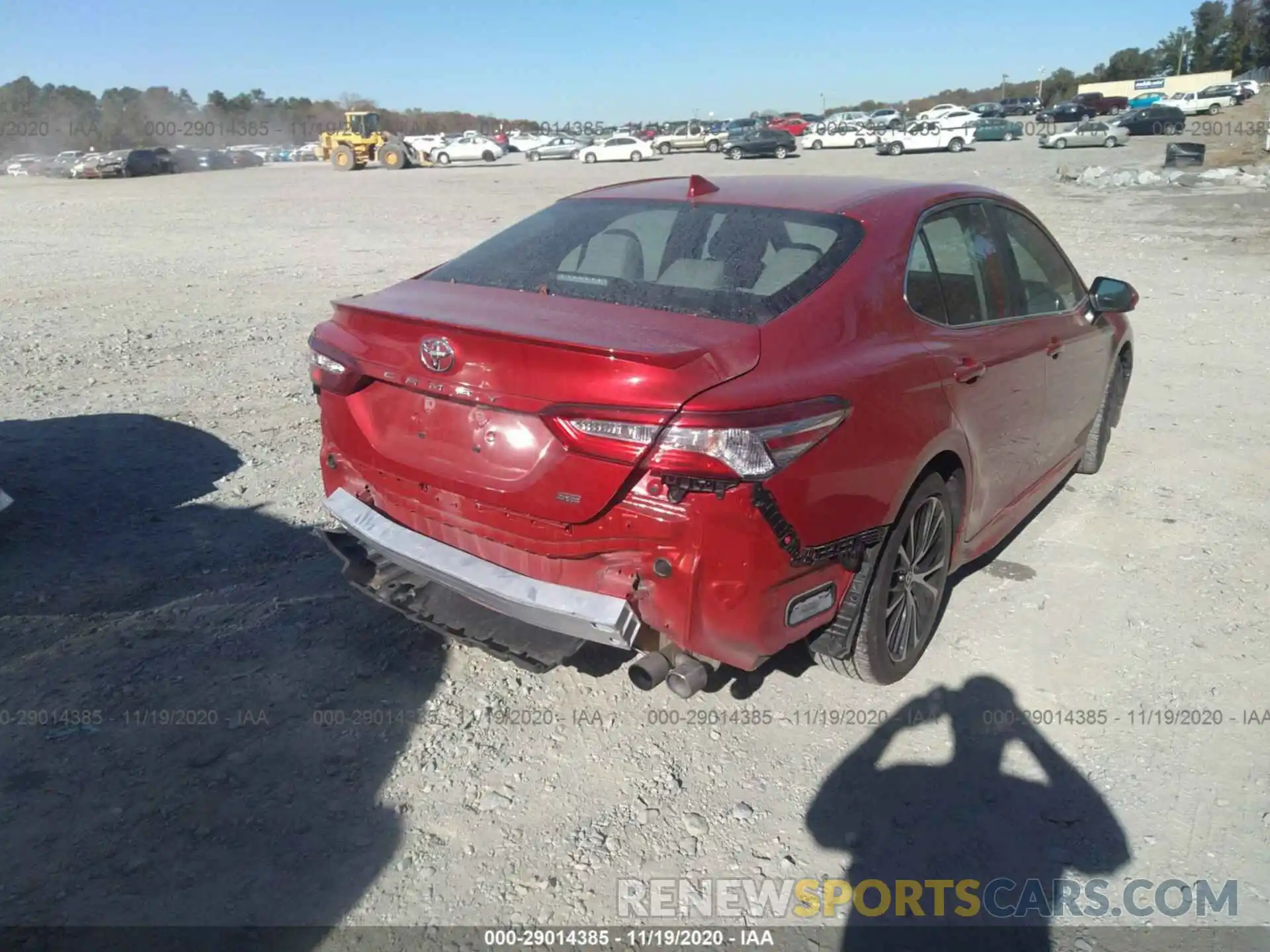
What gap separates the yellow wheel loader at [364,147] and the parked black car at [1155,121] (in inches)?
1345


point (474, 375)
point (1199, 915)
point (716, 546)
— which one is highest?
point (474, 375)

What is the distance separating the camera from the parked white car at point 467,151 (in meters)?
47.3

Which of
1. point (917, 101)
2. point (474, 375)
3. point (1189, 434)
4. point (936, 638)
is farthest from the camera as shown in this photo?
point (917, 101)

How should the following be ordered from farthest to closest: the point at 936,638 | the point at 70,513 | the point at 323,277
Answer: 1. the point at 323,277
2. the point at 70,513
3. the point at 936,638

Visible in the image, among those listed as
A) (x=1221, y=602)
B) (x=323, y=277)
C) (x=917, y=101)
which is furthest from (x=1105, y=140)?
(x=917, y=101)

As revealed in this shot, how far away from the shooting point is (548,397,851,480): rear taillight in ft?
8.45

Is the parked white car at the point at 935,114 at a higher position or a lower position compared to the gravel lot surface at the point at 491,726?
higher

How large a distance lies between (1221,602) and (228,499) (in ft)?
15.7

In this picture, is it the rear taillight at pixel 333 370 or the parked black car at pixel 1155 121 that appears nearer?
the rear taillight at pixel 333 370

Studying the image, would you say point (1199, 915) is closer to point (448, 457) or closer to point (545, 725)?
point (545, 725)

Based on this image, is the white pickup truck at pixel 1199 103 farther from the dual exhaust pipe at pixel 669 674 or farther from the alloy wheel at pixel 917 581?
the dual exhaust pipe at pixel 669 674

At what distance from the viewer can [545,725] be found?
3367mm

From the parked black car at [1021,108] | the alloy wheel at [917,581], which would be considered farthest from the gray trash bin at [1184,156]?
the parked black car at [1021,108]
